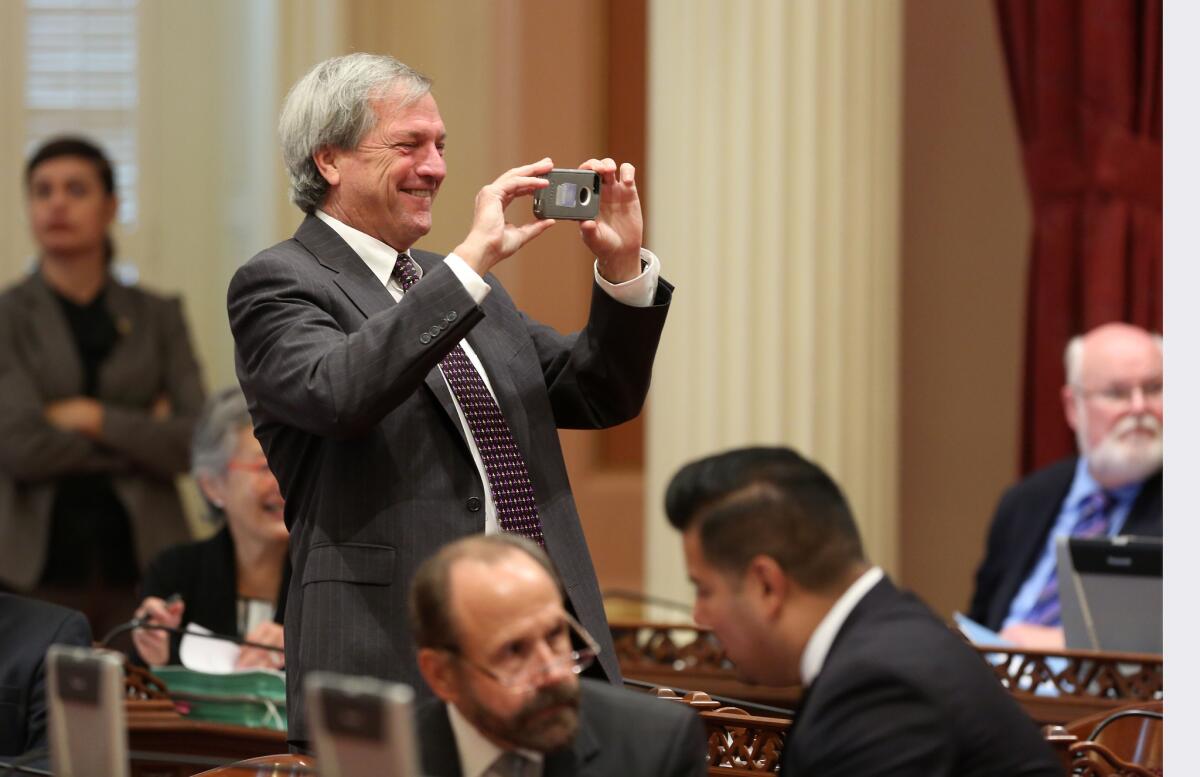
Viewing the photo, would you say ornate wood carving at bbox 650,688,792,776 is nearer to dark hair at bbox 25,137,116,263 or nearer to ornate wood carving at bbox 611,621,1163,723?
ornate wood carving at bbox 611,621,1163,723

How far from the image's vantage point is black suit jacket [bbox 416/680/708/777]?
6.79 feet

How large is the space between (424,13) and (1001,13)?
2108 millimetres

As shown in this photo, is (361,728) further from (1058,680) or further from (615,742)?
(1058,680)

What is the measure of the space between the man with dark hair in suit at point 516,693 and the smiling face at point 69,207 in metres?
3.69

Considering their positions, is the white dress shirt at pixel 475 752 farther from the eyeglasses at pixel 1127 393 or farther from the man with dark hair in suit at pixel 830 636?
the eyeglasses at pixel 1127 393

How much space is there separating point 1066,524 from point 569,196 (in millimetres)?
2683

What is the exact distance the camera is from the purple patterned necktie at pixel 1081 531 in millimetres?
4672

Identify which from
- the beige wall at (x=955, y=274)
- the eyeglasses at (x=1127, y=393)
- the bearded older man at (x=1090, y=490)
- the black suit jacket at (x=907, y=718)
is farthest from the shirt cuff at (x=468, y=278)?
the beige wall at (x=955, y=274)

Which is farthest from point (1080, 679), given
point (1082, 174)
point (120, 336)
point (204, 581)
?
point (120, 336)

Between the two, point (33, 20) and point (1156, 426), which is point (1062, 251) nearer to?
point (1156, 426)

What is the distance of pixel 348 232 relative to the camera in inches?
106

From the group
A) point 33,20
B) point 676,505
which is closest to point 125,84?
point 33,20

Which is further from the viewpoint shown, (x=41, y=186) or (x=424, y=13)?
(x=424, y=13)

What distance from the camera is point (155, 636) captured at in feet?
13.0
